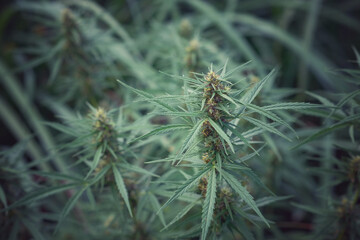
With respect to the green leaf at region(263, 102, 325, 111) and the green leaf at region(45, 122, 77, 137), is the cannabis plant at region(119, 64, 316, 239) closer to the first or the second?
the green leaf at region(263, 102, 325, 111)

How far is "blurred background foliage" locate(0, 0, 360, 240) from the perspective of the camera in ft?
2.91

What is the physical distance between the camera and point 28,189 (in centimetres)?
105

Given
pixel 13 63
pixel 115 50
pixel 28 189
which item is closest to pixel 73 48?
pixel 115 50

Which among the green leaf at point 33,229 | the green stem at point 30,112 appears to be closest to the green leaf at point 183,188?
the green leaf at point 33,229

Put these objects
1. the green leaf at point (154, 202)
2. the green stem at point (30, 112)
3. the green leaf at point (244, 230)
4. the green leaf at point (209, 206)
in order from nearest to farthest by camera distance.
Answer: the green leaf at point (209, 206) → the green leaf at point (244, 230) → the green leaf at point (154, 202) → the green stem at point (30, 112)

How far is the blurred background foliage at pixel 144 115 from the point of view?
886 millimetres

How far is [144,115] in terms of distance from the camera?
93 centimetres

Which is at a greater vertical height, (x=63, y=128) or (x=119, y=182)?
(x=63, y=128)

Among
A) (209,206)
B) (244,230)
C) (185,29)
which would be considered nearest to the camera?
(209,206)

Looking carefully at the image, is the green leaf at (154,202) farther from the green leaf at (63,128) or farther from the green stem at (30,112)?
the green stem at (30,112)

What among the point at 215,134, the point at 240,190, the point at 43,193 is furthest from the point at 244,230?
the point at 43,193

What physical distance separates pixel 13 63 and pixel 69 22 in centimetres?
110

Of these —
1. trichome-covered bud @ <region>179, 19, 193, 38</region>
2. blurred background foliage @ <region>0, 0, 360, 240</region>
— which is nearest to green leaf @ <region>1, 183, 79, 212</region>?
blurred background foliage @ <region>0, 0, 360, 240</region>

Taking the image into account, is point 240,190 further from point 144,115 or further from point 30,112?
point 30,112
